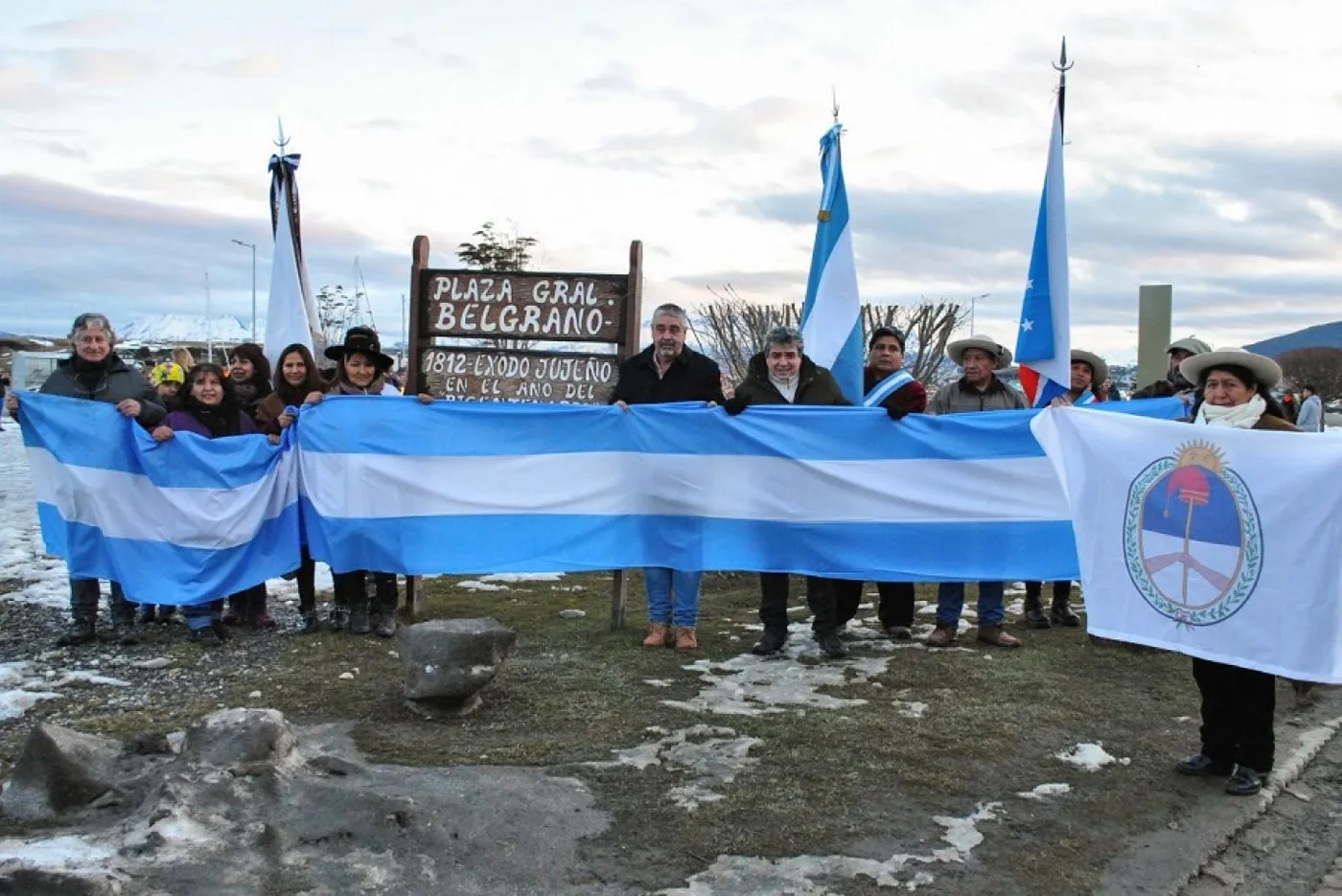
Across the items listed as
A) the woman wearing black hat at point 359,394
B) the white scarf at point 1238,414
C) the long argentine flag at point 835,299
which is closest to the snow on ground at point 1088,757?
the white scarf at point 1238,414

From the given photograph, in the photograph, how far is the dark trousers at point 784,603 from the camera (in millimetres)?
7379

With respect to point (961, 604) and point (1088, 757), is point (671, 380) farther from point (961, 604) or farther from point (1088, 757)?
point (1088, 757)

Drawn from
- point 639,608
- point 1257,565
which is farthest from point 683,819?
point 639,608

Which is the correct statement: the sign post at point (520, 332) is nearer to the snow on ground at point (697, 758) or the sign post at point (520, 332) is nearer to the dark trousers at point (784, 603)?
the dark trousers at point (784, 603)

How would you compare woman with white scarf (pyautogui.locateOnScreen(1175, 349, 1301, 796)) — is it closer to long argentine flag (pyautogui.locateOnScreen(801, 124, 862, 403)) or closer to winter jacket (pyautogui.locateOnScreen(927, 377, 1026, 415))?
winter jacket (pyautogui.locateOnScreen(927, 377, 1026, 415))

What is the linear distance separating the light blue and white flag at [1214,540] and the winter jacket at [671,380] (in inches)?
105

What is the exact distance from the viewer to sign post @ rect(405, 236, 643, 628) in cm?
805

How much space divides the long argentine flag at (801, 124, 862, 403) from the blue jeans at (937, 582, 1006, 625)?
1856mm

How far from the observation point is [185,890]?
3.69 m

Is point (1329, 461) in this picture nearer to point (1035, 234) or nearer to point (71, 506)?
point (1035, 234)

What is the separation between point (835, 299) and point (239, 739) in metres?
5.55

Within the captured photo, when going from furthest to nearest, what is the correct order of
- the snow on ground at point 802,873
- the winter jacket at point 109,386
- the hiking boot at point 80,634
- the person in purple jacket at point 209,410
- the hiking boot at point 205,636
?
the person in purple jacket at point 209,410
the winter jacket at point 109,386
the hiking boot at point 205,636
the hiking boot at point 80,634
the snow on ground at point 802,873

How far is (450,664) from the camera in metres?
5.75

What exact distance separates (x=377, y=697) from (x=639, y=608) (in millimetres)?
3140
